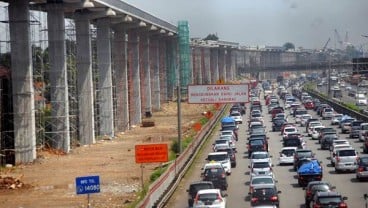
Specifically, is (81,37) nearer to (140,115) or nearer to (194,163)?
(194,163)

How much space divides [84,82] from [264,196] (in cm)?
3362

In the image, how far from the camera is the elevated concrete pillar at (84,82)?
55.8 meters

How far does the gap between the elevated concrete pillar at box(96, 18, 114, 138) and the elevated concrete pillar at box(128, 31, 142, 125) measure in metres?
12.7

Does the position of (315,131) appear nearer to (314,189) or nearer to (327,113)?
(327,113)

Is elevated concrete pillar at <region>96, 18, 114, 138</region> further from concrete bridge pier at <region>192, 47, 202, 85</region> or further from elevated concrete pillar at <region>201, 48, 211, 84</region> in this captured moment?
elevated concrete pillar at <region>201, 48, 211, 84</region>

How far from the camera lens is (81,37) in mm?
55781

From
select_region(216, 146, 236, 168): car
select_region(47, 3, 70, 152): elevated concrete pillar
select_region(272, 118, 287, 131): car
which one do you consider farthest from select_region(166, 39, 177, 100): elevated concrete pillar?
select_region(216, 146, 236, 168): car

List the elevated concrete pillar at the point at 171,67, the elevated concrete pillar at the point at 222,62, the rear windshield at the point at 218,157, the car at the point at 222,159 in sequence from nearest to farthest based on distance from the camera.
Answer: the car at the point at 222,159 → the rear windshield at the point at 218,157 → the elevated concrete pillar at the point at 171,67 → the elevated concrete pillar at the point at 222,62

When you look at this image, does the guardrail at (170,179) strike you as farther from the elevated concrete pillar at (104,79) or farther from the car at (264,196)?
the elevated concrete pillar at (104,79)

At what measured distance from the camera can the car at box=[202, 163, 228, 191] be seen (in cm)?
3111

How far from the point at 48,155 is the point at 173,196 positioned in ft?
62.8

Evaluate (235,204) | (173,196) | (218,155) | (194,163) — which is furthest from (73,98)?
(235,204)

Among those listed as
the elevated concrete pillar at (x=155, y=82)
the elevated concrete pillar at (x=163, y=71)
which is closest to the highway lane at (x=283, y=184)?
the elevated concrete pillar at (x=155, y=82)

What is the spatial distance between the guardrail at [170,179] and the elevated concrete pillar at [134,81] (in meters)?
23.7
